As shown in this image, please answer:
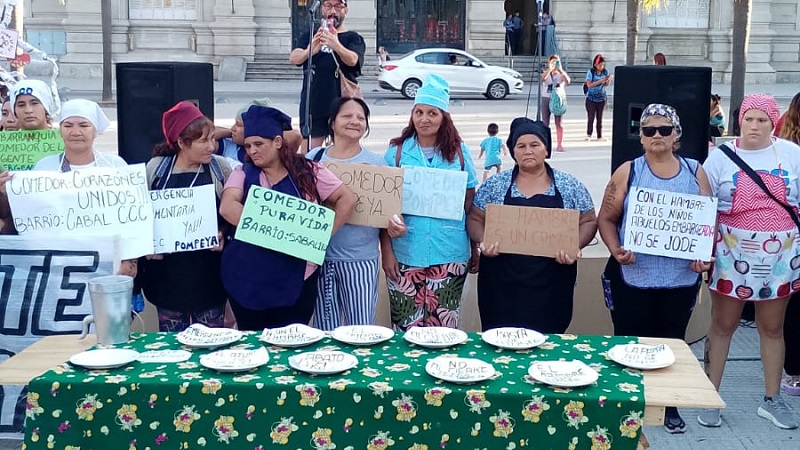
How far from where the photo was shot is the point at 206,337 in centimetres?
369

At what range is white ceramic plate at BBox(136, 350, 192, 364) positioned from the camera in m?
3.44

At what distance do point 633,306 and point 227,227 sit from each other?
2.17 metres

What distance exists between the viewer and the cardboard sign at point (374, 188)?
15.3 ft

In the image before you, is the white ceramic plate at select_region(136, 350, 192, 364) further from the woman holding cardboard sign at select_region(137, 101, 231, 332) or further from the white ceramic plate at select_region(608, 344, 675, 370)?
the white ceramic plate at select_region(608, 344, 675, 370)

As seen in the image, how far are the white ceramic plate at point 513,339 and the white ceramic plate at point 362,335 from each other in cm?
42

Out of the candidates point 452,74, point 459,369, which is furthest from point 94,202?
point 452,74

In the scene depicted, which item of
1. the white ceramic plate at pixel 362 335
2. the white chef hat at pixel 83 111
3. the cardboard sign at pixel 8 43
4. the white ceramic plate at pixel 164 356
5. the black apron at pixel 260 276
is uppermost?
the cardboard sign at pixel 8 43

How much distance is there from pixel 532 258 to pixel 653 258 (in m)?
0.64

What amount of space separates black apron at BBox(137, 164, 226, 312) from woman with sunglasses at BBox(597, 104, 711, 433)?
2.06 meters

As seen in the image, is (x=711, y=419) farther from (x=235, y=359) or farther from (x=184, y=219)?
(x=184, y=219)

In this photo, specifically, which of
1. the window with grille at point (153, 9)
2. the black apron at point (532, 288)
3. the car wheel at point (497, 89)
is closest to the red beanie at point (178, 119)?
the black apron at point (532, 288)

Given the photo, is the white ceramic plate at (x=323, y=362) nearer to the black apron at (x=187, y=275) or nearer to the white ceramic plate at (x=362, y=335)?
the white ceramic plate at (x=362, y=335)

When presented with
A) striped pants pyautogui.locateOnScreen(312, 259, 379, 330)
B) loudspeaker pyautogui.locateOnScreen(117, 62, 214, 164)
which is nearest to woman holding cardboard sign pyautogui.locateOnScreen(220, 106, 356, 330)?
striped pants pyautogui.locateOnScreen(312, 259, 379, 330)

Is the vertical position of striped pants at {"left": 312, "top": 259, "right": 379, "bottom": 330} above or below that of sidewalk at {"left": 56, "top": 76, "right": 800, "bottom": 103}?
below
